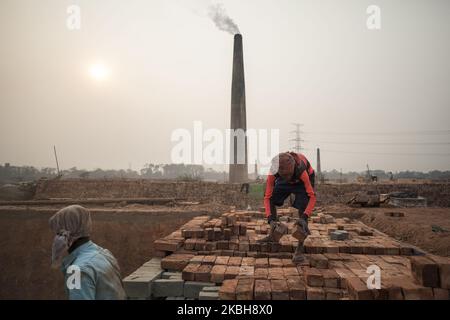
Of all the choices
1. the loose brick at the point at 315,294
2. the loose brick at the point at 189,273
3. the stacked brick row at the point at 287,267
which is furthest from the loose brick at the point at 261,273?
the loose brick at the point at 189,273

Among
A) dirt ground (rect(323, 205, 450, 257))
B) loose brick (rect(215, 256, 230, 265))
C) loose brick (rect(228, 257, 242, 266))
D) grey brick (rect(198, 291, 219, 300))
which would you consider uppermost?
loose brick (rect(215, 256, 230, 265))

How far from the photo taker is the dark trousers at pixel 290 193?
464cm

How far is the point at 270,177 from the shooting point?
186 inches

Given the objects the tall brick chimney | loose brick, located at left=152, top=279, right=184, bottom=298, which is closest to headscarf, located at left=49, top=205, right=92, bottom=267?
loose brick, located at left=152, top=279, right=184, bottom=298

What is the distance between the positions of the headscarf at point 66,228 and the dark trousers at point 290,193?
10.8 ft

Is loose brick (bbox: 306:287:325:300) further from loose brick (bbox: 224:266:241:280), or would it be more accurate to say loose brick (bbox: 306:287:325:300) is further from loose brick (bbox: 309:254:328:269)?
loose brick (bbox: 224:266:241:280)

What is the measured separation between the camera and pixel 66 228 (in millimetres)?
2025

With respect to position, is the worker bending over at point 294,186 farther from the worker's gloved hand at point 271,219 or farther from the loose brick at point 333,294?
the loose brick at point 333,294

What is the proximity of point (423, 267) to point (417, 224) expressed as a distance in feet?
25.1

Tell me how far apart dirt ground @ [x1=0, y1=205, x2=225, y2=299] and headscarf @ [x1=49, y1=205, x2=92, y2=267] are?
8.70m

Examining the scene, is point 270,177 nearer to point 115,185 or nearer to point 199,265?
point 199,265

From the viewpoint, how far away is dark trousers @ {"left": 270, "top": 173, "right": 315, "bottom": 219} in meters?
4.64

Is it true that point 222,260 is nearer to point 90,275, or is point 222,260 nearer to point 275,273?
point 275,273
